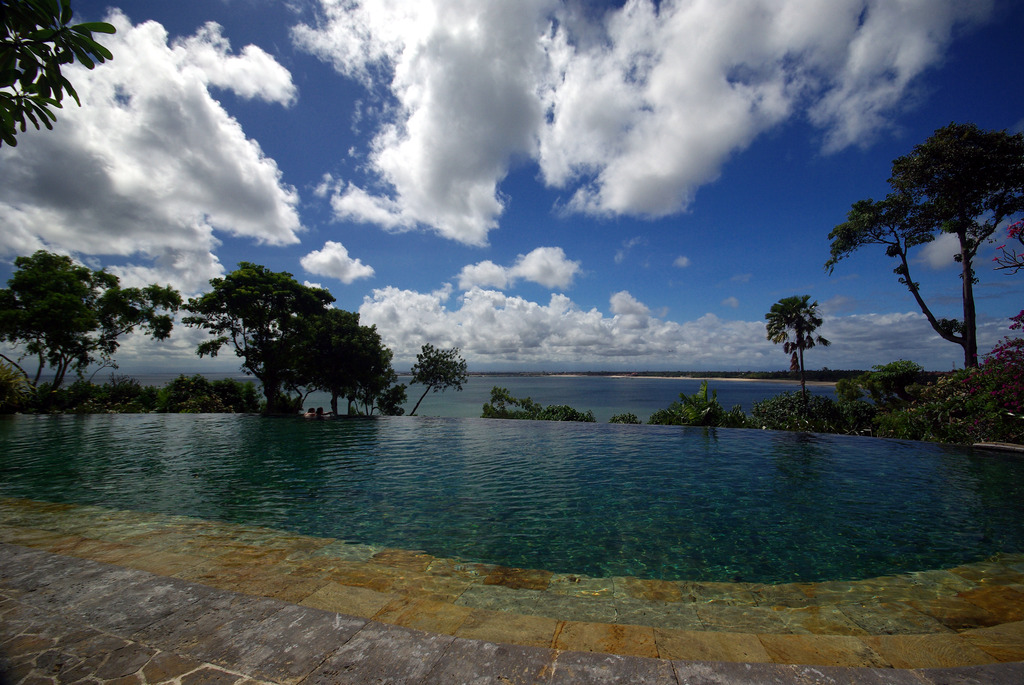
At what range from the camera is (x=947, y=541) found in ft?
20.8

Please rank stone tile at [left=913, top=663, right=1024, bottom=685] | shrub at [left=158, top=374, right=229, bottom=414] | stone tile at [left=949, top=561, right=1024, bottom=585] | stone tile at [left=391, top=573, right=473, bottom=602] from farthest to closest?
1. shrub at [left=158, top=374, right=229, bottom=414]
2. stone tile at [left=949, top=561, right=1024, bottom=585]
3. stone tile at [left=391, top=573, right=473, bottom=602]
4. stone tile at [left=913, top=663, right=1024, bottom=685]

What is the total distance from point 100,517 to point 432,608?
275 inches

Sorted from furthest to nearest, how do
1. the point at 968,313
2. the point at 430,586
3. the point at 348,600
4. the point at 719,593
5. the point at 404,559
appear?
the point at 968,313 < the point at 404,559 < the point at 719,593 < the point at 430,586 < the point at 348,600

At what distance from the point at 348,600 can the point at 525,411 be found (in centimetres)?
2263

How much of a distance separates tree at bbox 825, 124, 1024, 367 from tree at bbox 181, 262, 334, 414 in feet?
107

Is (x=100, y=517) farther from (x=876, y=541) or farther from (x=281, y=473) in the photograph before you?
(x=876, y=541)

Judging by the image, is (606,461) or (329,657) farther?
(606,461)

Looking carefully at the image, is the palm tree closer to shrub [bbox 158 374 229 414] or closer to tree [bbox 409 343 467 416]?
tree [bbox 409 343 467 416]

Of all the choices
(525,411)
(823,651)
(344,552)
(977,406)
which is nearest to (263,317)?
(525,411)

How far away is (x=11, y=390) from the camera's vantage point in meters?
19.2

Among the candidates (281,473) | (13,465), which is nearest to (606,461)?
(281,473)

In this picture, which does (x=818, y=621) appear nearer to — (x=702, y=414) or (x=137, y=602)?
(x=137, y=602)

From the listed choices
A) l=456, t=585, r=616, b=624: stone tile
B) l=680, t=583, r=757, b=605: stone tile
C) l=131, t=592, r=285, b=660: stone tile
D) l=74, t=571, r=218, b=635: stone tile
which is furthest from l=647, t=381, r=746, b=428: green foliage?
l=74, t=571, r=218, b=635: stone tile

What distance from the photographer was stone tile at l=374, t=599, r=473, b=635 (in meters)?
3.13
